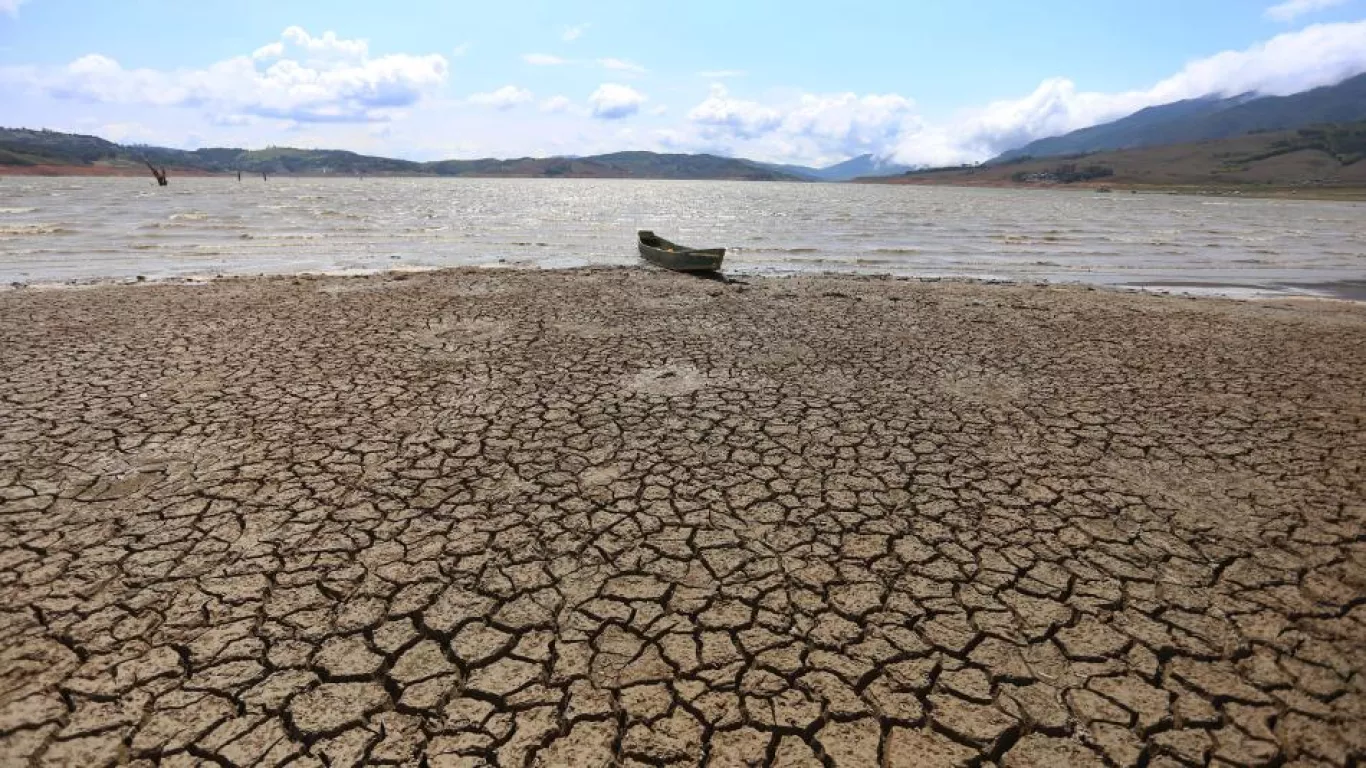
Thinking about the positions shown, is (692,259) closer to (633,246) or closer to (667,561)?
(633,246)

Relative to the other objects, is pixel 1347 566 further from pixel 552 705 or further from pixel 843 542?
pixel 552 705

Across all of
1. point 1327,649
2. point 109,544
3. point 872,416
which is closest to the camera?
point 1327,649

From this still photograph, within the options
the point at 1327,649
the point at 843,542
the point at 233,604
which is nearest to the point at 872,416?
the point at 843,542

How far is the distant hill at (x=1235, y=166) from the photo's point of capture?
124000 mm

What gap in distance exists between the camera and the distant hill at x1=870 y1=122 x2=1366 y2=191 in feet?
407

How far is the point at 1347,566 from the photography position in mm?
4707

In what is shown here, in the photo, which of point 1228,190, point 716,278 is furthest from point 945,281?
point 1228,190

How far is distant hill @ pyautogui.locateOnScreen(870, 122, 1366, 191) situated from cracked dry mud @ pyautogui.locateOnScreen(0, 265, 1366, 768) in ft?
470

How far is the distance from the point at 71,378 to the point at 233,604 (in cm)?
610

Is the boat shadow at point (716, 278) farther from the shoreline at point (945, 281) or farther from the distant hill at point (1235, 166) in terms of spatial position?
the distant hill at point (1235, 166)

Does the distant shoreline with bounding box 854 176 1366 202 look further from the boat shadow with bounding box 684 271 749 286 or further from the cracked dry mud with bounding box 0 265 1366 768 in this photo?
the cracked dry mud with bounding box 0 265 1366 768

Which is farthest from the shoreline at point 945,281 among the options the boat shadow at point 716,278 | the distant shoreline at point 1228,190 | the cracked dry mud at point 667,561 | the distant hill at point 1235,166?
the distant hill at point 1235,166

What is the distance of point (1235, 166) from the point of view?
13738cm

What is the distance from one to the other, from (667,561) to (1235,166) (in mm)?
182511
